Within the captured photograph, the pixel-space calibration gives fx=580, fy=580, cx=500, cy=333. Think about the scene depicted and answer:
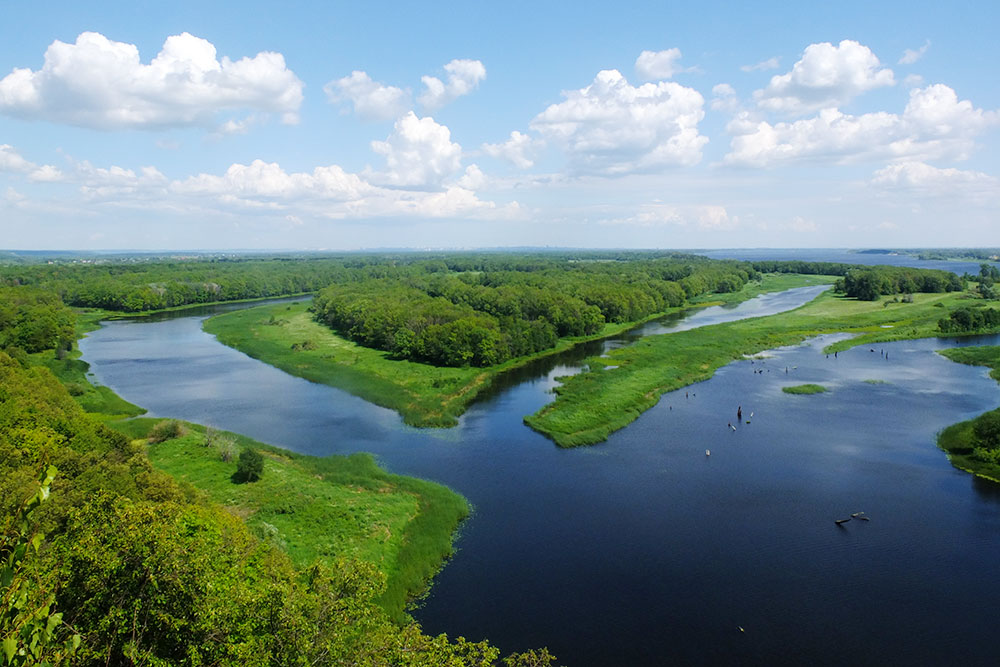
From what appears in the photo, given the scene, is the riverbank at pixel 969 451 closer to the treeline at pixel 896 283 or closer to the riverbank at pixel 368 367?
the riverbank at pixel 368 367

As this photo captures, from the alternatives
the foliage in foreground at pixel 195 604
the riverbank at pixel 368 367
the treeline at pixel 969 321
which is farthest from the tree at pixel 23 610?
the treeline at pixel 969 321

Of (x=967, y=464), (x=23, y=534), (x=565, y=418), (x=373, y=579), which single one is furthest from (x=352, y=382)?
(x=23, y=534)

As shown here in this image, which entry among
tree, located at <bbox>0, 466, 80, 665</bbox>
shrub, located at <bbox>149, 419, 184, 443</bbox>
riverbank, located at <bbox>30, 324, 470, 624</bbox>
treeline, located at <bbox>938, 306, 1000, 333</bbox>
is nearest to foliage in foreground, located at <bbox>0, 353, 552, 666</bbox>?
tree, located at <bbox>0, 466, 80, 665</bbox>

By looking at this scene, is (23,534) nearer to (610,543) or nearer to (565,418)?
(610,543)

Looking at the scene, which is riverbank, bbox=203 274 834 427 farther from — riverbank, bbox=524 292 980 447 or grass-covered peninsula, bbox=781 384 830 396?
grass-covered peninsula, bbox=781 384 830 396

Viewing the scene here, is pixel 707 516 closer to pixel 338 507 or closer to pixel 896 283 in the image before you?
pixel 338 507

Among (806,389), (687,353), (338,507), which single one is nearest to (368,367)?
(338,507)
